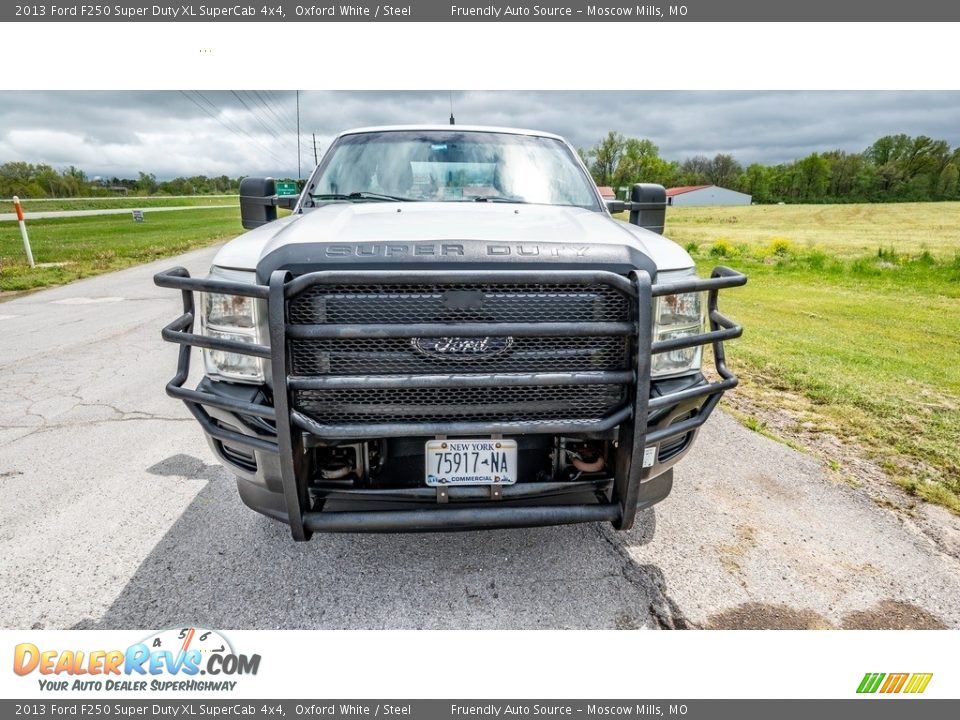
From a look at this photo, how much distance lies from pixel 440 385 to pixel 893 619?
2.14 meters

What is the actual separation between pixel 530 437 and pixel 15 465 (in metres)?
3.50

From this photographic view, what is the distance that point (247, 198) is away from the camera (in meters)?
3.87

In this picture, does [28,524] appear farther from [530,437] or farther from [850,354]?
[850,354]

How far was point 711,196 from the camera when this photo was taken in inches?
3986

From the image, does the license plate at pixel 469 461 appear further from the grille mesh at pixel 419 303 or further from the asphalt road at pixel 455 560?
the asphalt road at pixel 455 560

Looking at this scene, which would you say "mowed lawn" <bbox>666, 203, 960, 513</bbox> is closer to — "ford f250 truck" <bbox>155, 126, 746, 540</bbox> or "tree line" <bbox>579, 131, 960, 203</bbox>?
"ford f250 truck" <bbox>155, 126, 746, 540</bbox>

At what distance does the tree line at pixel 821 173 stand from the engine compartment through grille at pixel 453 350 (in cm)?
4431

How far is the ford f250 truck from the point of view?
87.1 inches

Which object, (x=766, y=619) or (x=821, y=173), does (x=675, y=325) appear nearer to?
(x=766, y=619)

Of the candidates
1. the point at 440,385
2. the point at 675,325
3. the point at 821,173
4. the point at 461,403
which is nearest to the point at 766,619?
the point at 675,325

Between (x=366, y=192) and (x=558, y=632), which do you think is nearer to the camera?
(x=558, y=632)

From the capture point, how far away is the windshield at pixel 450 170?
3.61 metres

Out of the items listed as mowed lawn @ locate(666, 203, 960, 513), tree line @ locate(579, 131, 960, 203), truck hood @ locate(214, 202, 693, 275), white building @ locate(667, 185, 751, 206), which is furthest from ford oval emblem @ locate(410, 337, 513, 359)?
white building @ locate(667, 185, 751, 206)

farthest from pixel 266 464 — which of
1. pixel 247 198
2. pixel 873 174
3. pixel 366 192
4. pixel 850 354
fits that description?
pixel 873 174
